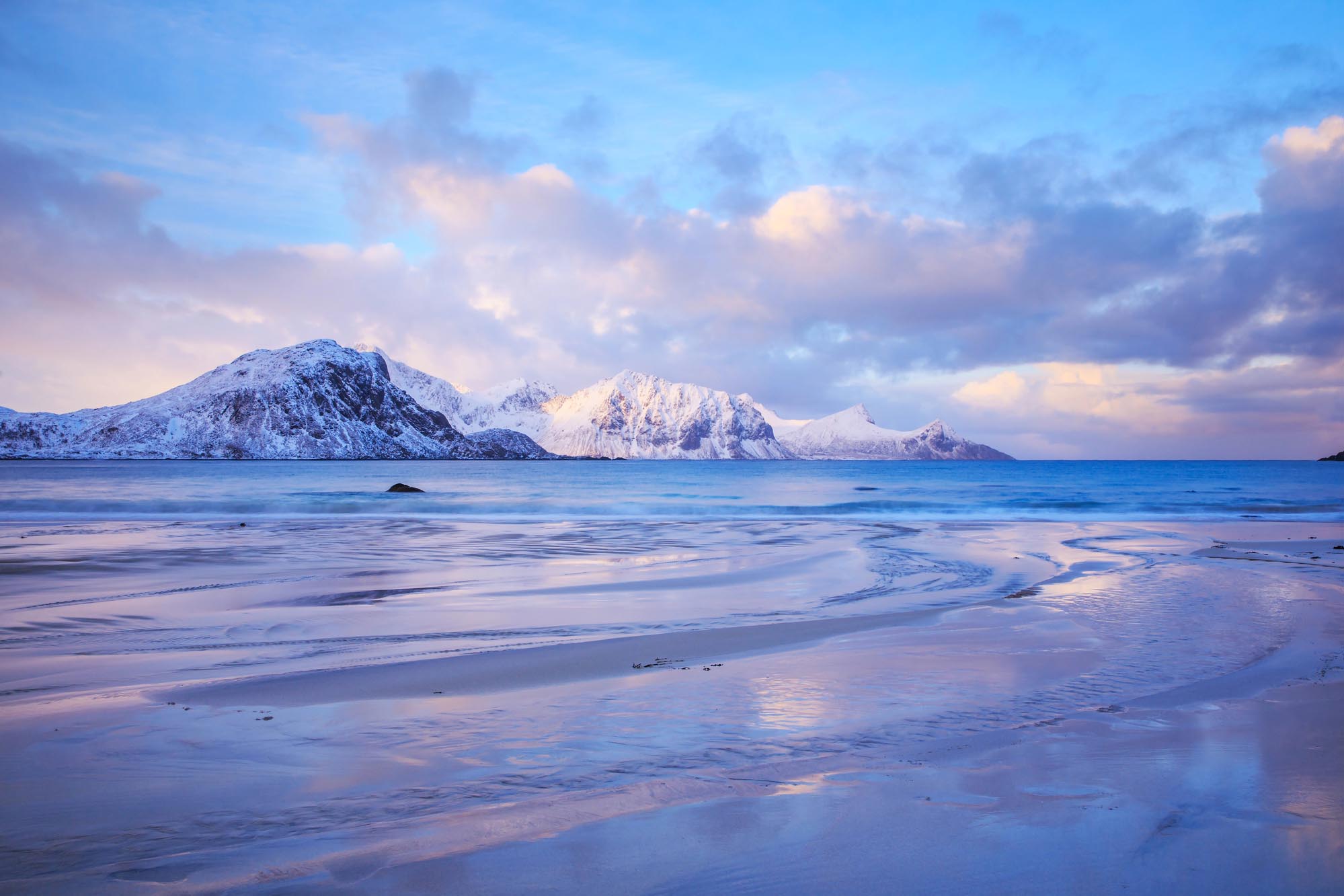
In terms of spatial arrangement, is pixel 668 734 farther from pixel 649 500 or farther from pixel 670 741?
pixel 649 500

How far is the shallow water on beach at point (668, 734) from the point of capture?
10.1ft

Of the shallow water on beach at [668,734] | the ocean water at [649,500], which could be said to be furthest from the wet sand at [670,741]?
the ocean water at [649,500]

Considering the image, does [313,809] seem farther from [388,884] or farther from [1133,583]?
[1133,583]

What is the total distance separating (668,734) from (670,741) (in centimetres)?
14

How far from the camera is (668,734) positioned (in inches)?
185

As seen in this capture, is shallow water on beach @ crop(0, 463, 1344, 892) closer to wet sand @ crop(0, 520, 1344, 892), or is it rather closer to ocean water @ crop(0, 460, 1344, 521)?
wet sand @ crop(0, 520, 1344, 892)

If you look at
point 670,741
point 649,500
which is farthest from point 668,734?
point 649,500

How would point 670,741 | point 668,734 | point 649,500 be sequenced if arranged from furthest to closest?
1. point 649,500
2. point 668,734
3. point 670,741

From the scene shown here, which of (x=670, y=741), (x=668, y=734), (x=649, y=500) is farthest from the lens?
(x=649, y=500)

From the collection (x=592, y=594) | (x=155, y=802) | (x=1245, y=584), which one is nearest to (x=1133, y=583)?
(x=1245, y=584)

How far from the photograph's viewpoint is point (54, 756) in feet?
14.1

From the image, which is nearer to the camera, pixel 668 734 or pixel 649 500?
pixel 668 734

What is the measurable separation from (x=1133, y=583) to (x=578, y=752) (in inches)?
449

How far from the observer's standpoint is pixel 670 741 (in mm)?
4566
